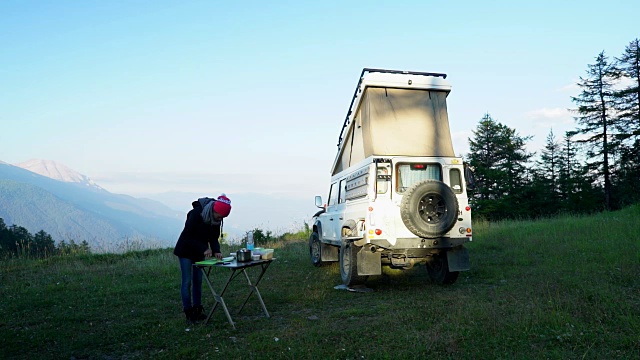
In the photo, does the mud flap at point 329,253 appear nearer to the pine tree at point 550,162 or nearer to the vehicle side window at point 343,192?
the vehicle side window at point 343,192

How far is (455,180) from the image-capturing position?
8859mm

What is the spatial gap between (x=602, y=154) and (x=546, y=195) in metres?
6.11

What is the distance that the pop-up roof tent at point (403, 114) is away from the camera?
9.51 metres

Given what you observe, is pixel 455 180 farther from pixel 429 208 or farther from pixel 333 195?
pixel 333 195

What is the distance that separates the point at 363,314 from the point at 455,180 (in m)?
3.35

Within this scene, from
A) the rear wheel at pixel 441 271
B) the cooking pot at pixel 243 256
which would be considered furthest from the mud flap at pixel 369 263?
the cooking pot at pixel 243 256

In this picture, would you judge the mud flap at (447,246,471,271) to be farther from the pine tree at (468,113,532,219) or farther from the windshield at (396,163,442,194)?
the pine tree at (468,113,532,219)

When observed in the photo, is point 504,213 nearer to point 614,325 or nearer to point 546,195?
point 546,195

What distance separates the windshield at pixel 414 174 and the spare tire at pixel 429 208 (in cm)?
36

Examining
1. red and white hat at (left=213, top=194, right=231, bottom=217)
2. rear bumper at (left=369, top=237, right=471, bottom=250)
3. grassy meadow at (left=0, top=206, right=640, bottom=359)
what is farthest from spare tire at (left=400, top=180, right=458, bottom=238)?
red and white hat at (left=213, top=194, right=231, bottom=217)

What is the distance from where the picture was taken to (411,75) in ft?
32.9

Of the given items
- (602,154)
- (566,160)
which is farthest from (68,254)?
(566,160)

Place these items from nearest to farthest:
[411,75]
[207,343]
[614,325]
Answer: [614,325]
[207,343]
[411,75]

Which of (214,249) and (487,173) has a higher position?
(487,173)
